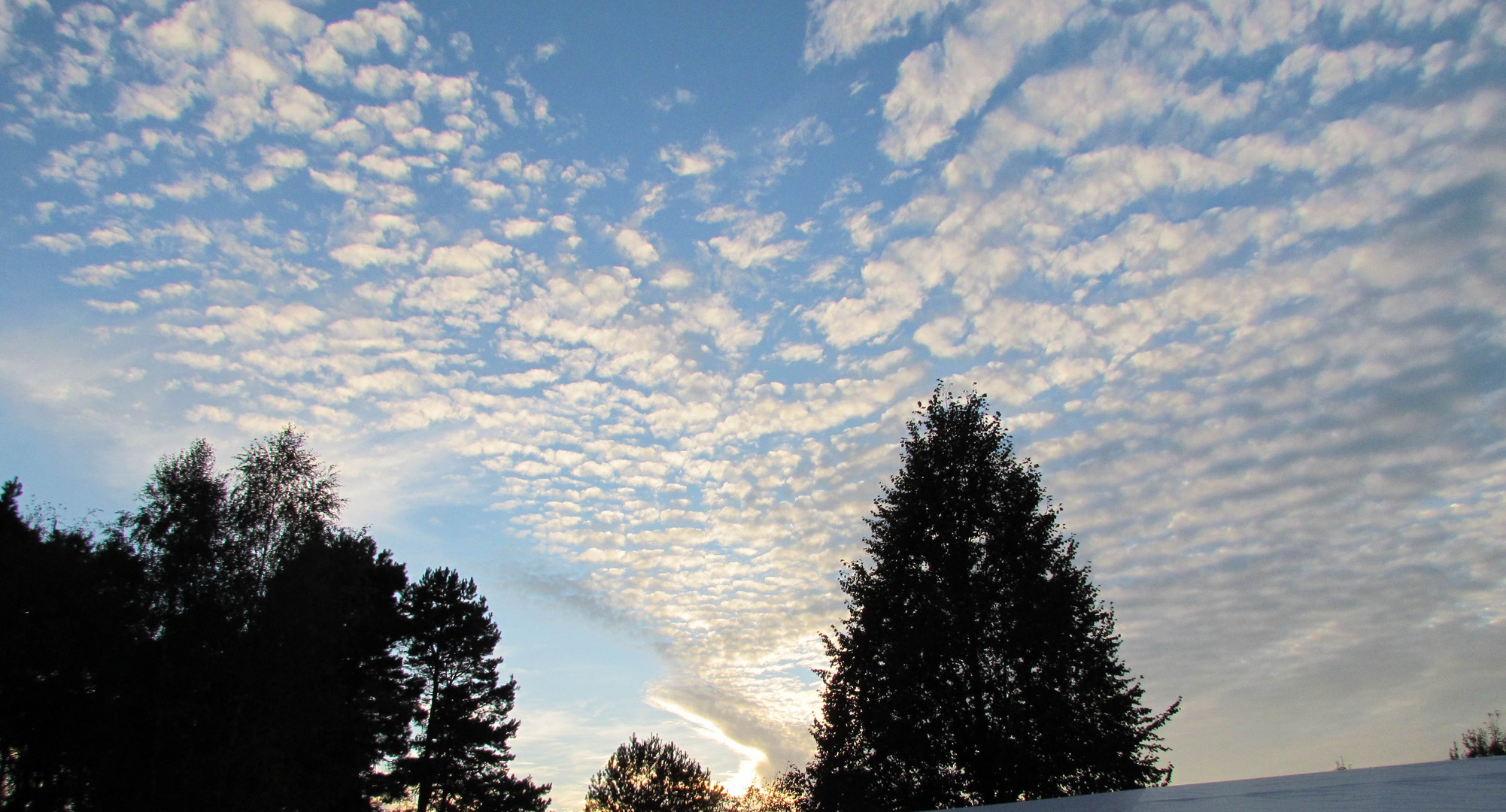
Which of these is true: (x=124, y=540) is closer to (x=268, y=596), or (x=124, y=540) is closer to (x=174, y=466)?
(x=174, y=466)

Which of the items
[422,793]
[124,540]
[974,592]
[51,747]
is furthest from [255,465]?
[974,592]

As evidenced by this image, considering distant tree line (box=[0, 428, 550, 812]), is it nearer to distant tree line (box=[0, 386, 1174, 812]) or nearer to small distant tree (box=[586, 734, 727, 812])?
distant tree line (box=[0, 386, 1174, 812])

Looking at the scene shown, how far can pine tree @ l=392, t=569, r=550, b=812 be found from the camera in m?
35.5

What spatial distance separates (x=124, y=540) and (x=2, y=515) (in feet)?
34.2

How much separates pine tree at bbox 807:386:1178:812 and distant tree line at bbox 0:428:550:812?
21258 millimetres

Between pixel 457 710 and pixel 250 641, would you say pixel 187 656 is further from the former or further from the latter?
pixel 457 710

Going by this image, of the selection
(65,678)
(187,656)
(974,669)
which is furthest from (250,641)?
(974,669)

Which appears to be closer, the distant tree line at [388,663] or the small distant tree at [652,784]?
the distant tree line at [388,663]

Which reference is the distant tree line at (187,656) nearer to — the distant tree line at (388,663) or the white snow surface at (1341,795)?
the distant tree line at (388,663)

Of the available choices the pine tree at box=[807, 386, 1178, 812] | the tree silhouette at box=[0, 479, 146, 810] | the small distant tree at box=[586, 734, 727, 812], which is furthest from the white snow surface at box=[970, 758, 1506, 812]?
the small distant tree at box=[586, 734, 727, 812]

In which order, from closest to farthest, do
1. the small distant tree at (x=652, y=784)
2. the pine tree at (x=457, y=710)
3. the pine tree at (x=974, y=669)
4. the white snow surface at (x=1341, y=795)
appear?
the white snow surface at (x=1341, y=795) → the pine tree at (x=974, y=669) → the pine tree at (x=457, y=710) → the small distant tree at (x=652, y=784)

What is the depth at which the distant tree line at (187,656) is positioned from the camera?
2750 cm

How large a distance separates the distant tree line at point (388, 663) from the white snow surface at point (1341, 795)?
10.8m

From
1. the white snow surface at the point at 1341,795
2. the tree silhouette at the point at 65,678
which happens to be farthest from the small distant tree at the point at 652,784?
the white snow surface at the point at 1341,795
